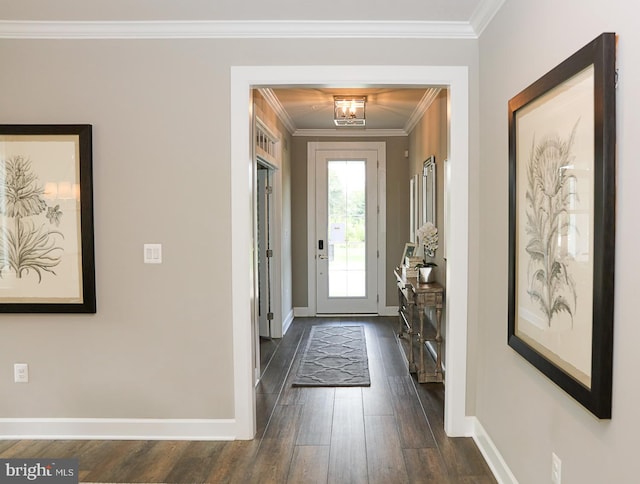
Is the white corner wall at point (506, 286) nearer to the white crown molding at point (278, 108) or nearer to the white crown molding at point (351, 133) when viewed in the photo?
the white crown molding at point (278, 108)

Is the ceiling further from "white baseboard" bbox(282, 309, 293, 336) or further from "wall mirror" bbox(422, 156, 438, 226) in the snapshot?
"white baseboard" bbox(282, 309, 293, 336)

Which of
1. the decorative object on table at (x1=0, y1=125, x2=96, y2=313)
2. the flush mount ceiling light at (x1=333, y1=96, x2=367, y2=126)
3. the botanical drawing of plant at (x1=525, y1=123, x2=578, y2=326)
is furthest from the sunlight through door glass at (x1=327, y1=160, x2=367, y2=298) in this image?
the botanical drawing of plant at (x1=525, y1=123, x2=578, y2=326)

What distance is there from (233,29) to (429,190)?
2581mm

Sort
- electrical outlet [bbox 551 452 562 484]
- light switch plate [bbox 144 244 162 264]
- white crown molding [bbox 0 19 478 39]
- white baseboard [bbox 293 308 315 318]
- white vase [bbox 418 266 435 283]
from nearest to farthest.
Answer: electrical outlet [bbox 551 452 562 484], white crown molding [bbox 0 19 478 39], light switch plate [bbox 144 244 162 264], white vase [bbox 418 266 435 283], white baseboard [bbox 293 308 315 318]

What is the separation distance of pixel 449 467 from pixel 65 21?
338 cm

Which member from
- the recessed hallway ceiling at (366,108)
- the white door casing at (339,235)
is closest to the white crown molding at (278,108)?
the recessed hallway ceiling at (366,108)

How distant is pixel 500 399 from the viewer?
96.6 inches

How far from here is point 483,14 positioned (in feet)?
8.20

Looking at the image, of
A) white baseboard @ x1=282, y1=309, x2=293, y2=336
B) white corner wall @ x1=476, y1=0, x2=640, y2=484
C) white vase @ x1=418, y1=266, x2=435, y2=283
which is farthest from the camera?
white baseboard @ x1=282, y1=309, x2=293, y2=336

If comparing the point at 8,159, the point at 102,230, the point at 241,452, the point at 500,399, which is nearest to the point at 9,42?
the point at 8,159

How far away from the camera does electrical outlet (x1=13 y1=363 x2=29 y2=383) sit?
2863 millimetres

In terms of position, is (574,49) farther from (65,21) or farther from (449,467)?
(65,21)

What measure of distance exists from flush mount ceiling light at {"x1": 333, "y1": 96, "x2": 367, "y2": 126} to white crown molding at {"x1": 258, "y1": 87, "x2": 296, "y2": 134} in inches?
24.5

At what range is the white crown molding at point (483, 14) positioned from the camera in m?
2.37
